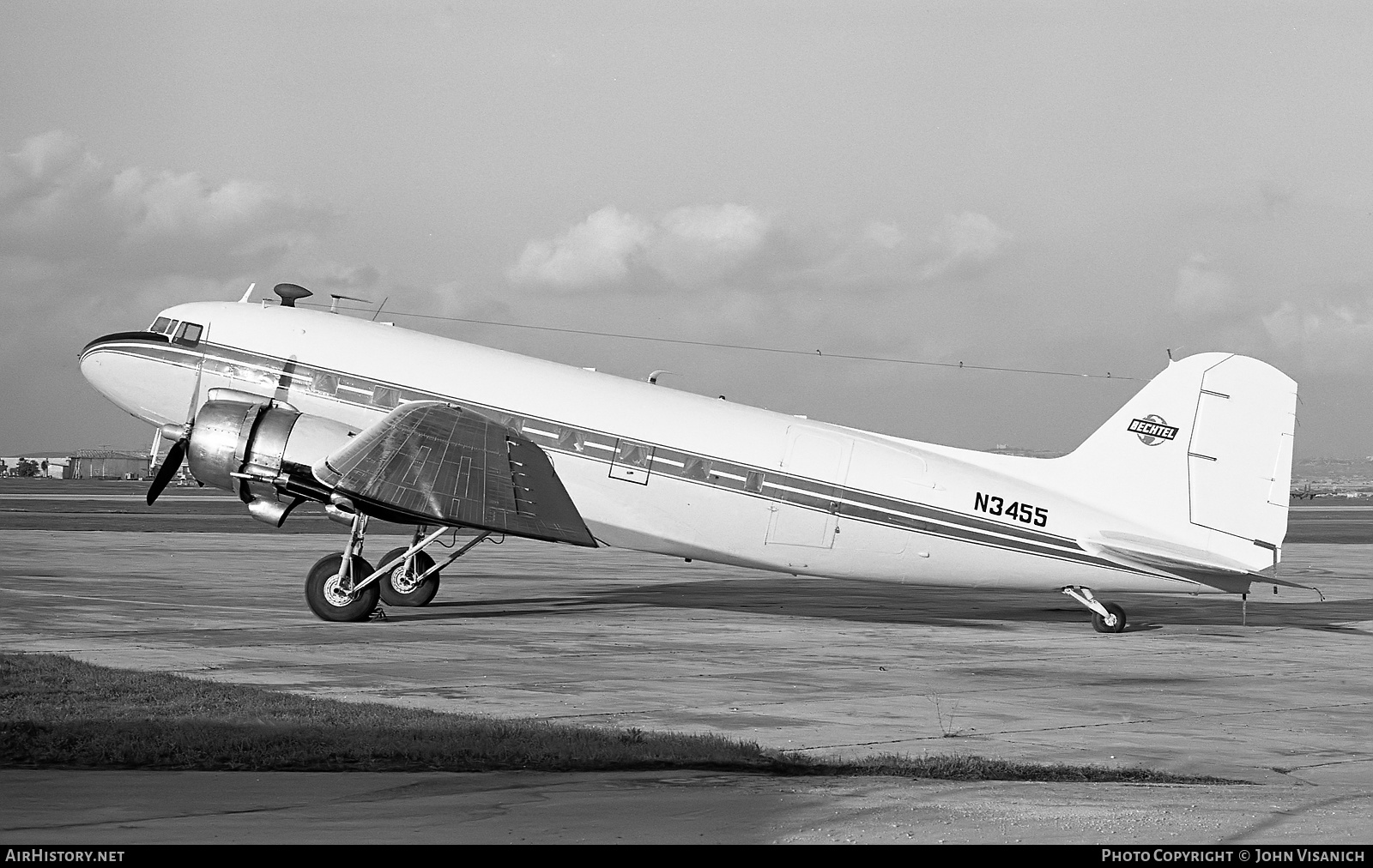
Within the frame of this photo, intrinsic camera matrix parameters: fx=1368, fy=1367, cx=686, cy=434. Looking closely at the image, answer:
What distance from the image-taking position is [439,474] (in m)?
20.0

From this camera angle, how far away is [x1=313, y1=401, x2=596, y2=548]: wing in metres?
19.8

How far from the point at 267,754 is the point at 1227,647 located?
14886mm

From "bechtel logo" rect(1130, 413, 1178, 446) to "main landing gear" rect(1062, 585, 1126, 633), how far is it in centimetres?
250

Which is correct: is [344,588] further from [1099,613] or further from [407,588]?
[1099,613]

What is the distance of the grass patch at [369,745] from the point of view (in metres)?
9.96

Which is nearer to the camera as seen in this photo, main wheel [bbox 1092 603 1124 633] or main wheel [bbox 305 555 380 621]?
main wheel [bbox 305 555 380 621]

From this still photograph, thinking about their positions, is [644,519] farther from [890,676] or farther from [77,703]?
[77,703]

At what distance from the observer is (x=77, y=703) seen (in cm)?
1238

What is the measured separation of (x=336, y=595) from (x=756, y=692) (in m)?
8.61

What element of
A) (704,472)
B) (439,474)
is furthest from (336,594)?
(704,472)

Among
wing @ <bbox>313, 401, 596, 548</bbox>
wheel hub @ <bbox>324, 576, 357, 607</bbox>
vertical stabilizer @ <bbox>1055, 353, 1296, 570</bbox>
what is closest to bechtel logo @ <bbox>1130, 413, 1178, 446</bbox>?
vertical stabilizer @ <bbox>1055, 353, 1296, 570</bbox>

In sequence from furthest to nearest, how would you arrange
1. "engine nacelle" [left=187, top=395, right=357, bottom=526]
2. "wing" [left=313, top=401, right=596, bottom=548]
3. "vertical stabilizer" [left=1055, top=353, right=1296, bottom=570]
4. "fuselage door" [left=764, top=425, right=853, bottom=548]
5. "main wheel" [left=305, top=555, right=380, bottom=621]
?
"fuselage door" [left=764, top=425, right=853, bottom=548], "main wheel" [left=305, top=555, right=380, bottom=621], "vertical stabilizer" [left=1055, top=353, right=1296, bottom=570], "engine nacelle" [left=187, top=395, right=357, bottom=526], "wing" [left=313, top=401, right=596, bottom=548]

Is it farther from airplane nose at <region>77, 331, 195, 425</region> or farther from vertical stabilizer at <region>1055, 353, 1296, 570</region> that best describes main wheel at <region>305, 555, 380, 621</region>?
vertical stabilizer at <region>1055, 353, 1296, 570</region>

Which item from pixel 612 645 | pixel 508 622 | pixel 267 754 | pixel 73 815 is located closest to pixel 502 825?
pixel 73 815
